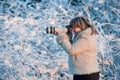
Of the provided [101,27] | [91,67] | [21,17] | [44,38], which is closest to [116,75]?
[101,27]

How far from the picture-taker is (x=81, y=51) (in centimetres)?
500

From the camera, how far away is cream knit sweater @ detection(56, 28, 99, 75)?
16.4ft

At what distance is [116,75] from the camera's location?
8828mm

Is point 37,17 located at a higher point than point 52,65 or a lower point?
higher

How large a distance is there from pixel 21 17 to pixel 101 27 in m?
1.62

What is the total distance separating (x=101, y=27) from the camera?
8516 mm

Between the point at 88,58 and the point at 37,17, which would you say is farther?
the point at 37,17

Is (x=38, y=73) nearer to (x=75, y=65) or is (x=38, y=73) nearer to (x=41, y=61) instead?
(x=41, y=61)

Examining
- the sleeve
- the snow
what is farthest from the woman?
the snow

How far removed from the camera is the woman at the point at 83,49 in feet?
16.5

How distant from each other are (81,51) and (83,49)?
0.04 meters

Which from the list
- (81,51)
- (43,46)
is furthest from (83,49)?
(43,46)

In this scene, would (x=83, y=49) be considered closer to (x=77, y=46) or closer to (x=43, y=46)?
(x=77, y=46)

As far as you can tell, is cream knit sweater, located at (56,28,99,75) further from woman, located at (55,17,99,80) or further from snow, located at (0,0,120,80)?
snow, located at (0,0,120,80)
